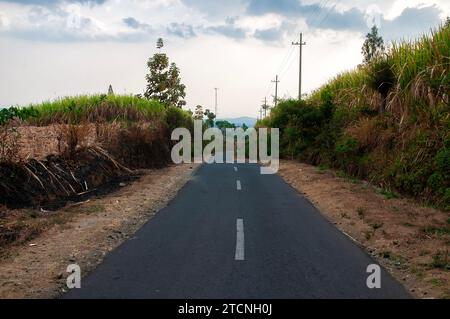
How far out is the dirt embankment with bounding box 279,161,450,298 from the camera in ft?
21.6

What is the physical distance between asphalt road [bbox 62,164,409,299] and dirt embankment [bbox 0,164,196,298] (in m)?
0.40

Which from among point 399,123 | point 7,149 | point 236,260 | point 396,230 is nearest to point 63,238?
point 236,260

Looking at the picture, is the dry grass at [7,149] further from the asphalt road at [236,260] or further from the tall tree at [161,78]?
the tall tree at [161,78]

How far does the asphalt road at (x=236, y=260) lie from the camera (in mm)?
5824

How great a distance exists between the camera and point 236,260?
7250 millimetres

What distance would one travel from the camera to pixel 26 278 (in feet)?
20.8

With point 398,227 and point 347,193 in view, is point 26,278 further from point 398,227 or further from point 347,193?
point 347,193

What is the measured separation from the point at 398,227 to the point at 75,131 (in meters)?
10.3

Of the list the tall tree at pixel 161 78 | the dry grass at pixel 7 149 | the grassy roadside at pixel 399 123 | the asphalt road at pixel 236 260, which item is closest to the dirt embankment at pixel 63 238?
the asphalt road at pixel 236 260

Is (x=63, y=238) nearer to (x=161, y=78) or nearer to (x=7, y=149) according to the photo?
(x=7, y=149)

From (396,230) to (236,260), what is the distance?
3862mm

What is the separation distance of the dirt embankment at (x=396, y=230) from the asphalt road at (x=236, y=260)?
14.3 inches

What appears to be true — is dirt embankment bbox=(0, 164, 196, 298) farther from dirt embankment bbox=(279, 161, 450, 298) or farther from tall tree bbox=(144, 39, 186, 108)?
tall tree bbox=(144, 39, 186, 108)

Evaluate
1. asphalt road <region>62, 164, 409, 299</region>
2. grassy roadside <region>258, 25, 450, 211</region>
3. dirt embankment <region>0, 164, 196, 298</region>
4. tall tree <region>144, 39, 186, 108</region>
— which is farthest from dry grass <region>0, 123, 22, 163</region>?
tall tree <region>144, 39, 186, 108</region>
